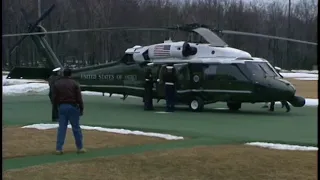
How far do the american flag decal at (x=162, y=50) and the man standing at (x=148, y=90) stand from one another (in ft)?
2.28

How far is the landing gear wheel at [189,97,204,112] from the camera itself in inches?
778

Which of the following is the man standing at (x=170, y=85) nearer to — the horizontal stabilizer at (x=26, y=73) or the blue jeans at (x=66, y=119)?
the horizontal stabilizer at (x=26, y=73)

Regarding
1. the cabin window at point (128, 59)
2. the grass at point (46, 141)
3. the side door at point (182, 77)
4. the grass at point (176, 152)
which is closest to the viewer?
the grass at point (176, 152)

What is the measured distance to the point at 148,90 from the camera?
67.5ft

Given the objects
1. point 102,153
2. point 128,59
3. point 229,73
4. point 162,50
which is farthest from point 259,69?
point 102,153

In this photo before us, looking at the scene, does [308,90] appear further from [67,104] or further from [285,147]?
[67,104]

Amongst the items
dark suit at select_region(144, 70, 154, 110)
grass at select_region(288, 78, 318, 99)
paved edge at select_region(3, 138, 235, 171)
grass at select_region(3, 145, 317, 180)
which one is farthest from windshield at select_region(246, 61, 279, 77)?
grass at select_region(3, 145, 317, 180)

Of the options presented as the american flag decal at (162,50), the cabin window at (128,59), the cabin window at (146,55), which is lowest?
the cabin window at (128,59)

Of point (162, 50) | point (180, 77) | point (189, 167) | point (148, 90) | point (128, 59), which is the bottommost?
point (148, 90)

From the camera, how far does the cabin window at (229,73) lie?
19.2 meters

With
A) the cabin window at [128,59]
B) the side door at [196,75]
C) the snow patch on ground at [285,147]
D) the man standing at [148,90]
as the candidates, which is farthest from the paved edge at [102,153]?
the cabin window at [128,59]

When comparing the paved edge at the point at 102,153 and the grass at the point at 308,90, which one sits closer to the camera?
the paved edge at the point at 102,153

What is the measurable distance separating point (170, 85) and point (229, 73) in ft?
6.34

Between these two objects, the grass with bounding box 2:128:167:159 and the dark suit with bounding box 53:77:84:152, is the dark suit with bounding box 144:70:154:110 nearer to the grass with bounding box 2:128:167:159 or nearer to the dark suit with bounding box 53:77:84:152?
the grass with bounding box 2:128:167:159
